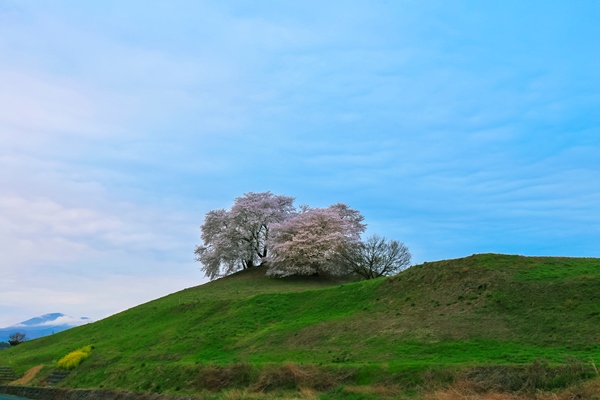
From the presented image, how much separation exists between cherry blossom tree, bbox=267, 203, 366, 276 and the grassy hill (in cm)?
1544

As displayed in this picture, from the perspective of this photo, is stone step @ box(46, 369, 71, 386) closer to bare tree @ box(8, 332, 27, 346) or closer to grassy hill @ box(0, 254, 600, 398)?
grassy hill @ box(0, 254, 600, 398)

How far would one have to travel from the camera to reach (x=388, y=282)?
128 feet

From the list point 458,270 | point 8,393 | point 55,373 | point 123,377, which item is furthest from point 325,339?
point 8,393

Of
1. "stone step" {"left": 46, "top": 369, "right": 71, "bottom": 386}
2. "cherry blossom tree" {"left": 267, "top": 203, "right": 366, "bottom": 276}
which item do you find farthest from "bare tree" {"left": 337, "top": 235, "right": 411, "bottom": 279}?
"stone step" {"left": 46, "top": 369, "right": 71, "bottom": 386}

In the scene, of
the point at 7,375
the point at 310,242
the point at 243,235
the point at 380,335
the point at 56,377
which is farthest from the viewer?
the point at 243,235

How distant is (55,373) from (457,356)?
3202cm

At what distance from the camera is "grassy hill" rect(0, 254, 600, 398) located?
22.7m

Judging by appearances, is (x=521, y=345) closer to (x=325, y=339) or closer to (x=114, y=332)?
(x=325, y=339)

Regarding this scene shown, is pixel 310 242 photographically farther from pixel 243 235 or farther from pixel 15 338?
pixel 15 338

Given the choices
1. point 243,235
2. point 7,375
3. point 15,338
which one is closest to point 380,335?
point 7,375

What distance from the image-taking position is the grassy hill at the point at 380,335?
22.7 metres

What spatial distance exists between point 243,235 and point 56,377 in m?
35.4

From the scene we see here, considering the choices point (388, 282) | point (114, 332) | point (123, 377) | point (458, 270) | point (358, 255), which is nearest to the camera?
point (123, 377)

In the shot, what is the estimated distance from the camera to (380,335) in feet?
96.4
